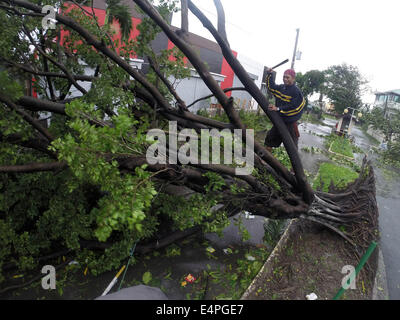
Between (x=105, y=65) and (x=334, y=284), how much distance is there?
5.27 metres

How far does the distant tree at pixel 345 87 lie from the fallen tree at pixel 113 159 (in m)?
27.6

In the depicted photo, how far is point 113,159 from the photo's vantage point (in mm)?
2938

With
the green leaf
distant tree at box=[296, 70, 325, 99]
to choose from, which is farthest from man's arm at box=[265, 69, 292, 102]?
distant tree at box=[296, 70, 325, 99]

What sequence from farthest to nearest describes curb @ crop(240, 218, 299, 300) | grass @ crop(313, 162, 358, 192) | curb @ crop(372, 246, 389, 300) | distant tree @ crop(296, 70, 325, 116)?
distant tree @ crop(296, 70, 325, 116) → grass @ crop(313, 162, 358, 192) → curb @ crop(372, 246, 389, 300) → curb @ crop(240, 218, 299, 300)

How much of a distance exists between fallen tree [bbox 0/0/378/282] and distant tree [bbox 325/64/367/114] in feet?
90.6

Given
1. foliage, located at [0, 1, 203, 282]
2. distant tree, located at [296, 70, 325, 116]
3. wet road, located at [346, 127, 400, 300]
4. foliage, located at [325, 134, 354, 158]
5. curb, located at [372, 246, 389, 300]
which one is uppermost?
distant tree, located at [296, 70, 325, 116]

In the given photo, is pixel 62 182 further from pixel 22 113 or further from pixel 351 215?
pixel 351 215

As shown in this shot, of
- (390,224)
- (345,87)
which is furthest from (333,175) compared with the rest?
(345,87)

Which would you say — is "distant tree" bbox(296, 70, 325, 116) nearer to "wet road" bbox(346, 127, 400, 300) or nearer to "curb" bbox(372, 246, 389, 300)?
"wet road" bbox(346, 127, 400, 300)

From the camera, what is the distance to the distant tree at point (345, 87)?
1138 inches

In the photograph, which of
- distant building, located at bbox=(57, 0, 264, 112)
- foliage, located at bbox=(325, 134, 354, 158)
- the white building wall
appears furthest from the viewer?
the white building wall

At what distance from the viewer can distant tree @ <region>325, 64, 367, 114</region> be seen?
28.9 metres
